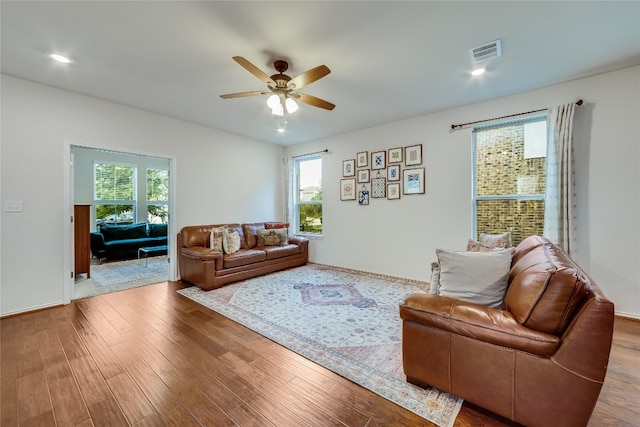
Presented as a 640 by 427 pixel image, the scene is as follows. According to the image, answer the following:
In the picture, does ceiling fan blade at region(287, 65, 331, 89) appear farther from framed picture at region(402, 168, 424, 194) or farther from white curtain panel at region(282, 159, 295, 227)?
white curtain panel at region(282, 159, 295, 227)

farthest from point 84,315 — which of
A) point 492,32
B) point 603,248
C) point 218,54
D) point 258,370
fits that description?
point 603,248

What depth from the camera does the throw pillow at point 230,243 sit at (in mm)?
4136

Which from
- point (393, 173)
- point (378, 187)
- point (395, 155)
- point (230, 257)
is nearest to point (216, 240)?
point (230, 257)

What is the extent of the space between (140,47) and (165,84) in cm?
74

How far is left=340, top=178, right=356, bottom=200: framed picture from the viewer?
4.87 metres

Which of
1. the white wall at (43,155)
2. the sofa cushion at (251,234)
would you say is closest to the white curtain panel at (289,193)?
the sofa cushion at (251,234)

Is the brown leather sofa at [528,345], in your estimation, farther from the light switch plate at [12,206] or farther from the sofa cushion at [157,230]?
the sofa cushion at [157,230]

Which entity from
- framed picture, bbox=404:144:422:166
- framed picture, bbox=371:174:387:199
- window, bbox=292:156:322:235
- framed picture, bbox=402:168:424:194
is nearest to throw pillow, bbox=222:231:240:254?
window, bbox=292:156:322:235

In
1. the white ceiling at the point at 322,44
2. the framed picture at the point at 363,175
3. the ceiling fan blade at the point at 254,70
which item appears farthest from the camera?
the framed picture at the point at 363,175

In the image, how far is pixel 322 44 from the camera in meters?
2.29

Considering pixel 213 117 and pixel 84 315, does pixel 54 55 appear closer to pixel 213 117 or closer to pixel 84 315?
pixel 213 117

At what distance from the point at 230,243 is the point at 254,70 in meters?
2.78

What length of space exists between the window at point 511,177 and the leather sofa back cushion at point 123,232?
7238mm

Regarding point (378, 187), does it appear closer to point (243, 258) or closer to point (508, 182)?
point (508, 182)
